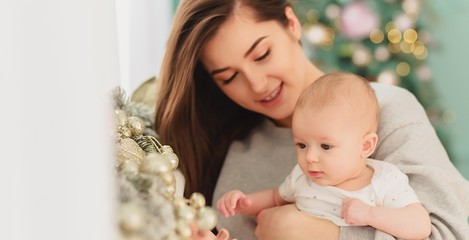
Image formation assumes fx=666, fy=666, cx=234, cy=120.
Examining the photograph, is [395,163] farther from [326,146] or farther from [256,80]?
[256,80]

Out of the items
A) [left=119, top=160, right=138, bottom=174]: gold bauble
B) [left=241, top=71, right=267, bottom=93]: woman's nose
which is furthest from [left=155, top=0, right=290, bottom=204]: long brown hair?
[left=119, top=160, right=138, bottom=174]: gold bauble

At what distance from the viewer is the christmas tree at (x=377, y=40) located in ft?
11.1

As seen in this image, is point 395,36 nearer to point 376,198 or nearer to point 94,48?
point 376,198

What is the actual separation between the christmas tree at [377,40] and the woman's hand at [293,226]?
1.94 m

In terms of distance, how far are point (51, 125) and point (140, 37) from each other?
215 centimetres

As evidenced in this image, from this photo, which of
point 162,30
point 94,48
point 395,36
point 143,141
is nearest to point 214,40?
point 143,141

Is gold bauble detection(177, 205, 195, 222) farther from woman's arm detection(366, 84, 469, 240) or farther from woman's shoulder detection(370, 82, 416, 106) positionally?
woman's shoulder detection(370, 82, 416, 106)

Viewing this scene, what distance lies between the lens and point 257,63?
5.85 ft

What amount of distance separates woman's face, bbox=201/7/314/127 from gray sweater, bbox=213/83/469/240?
121 mm

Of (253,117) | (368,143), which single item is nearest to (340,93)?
(368,143)

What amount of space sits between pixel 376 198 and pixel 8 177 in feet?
3.01

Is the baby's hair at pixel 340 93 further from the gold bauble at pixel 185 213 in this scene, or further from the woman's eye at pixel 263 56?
the gold bauble at pixel 185 213

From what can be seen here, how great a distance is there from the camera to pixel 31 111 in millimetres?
657

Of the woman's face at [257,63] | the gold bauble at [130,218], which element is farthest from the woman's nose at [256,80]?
the gold bauble at [130,218]
